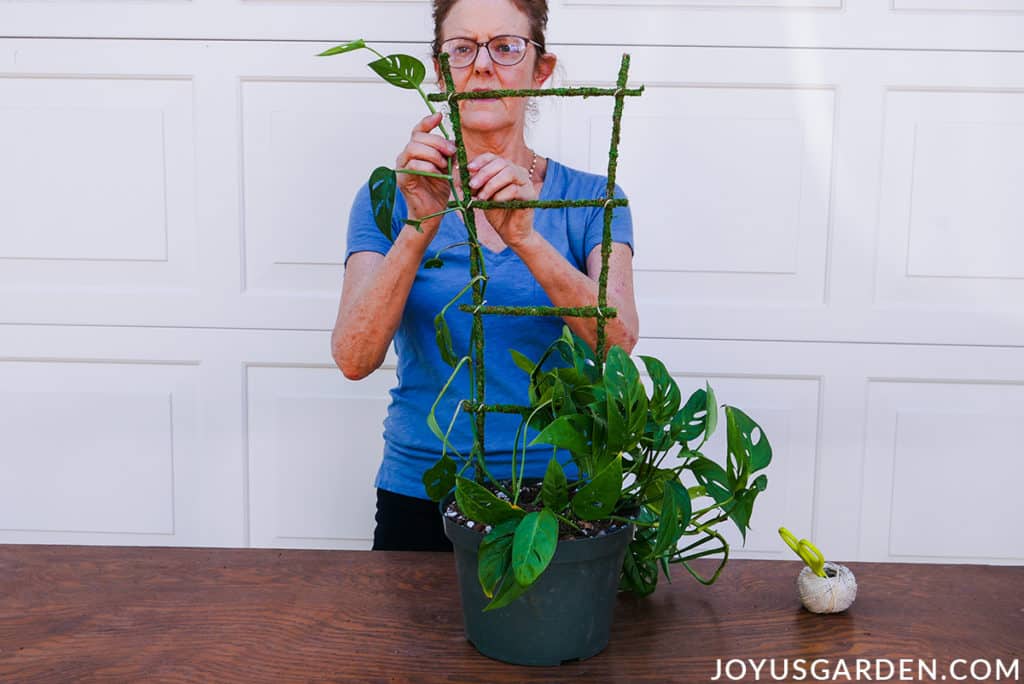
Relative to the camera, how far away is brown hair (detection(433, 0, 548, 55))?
1355mm

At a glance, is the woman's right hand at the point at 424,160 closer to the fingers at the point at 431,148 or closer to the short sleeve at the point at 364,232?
the fingers at the point at 431,148

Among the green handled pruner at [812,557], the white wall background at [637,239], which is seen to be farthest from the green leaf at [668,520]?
the white wall background at [637,239]

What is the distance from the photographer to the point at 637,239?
1.97 metres

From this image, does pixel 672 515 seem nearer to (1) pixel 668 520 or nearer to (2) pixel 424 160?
(1) pixel 668 520

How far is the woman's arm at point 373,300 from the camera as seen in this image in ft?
3.79

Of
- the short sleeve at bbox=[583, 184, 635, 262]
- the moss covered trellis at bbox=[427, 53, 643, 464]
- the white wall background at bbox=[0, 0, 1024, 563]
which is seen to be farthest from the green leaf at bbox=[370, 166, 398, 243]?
the white wall background at bbox=[0, 0, 1024, 563]

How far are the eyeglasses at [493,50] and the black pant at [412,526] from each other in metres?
0.65

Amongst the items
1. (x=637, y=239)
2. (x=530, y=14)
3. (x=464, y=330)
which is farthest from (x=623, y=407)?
(x=637, y=239)

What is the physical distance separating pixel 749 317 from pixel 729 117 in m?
0.43

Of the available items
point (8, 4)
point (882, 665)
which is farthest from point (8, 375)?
point (882, 665)

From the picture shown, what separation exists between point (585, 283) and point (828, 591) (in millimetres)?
464

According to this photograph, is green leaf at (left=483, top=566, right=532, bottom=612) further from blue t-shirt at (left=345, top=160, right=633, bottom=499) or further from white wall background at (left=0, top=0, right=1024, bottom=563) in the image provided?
white wall background at (left=0, top=0, right=1024, bottom=563)

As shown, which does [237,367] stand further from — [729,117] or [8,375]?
[729,117]

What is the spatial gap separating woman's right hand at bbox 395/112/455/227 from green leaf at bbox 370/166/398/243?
0.31 ft
